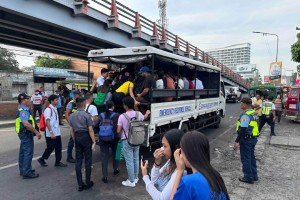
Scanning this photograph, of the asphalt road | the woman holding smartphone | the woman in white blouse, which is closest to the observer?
the woman holding smartphone

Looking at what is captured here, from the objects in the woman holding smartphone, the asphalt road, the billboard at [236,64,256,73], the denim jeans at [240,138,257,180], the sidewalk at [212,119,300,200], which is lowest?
the sidewalk at [212,119,300,200]

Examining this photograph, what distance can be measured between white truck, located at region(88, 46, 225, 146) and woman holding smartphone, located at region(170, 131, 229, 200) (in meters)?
3.55

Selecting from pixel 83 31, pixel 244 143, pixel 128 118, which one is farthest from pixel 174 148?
pixel 83 31

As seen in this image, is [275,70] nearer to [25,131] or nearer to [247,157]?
[247,157]

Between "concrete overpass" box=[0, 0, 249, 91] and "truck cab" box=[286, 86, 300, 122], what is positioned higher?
"concrete overpass" box=[0, 0, 249, 91]

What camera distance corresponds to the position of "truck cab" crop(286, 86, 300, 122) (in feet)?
45.0

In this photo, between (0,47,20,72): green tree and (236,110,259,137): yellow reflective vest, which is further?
(0,47,20,72): green tree

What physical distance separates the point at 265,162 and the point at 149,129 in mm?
3110

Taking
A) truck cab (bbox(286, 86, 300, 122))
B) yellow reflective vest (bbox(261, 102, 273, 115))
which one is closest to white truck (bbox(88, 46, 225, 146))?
yellow reflective vest (bbox(261, 102, 273, 115))

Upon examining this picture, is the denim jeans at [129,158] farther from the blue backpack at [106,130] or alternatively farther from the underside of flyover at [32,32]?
the underside of flyover at [32,32]

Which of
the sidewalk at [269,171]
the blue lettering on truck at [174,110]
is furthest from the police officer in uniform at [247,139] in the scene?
the blue lettering on truck at [174,110]

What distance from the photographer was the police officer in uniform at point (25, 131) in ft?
16.6

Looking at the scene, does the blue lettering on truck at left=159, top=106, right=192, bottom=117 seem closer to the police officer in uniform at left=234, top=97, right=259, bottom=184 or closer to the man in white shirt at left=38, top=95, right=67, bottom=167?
the police officer in uniform at left=234, top=97, right=259, bottom=184

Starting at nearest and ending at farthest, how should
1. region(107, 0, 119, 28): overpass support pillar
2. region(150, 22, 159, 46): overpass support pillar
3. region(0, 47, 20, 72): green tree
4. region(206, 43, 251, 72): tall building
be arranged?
1. region(107, 0, 119, 28): overpass support pillar
2. region(150, 22, 159, 46): overpass support pillar
3. region(0, 47, 20, 72): green tree
4. region(206, 43, 251, 72): tall building
